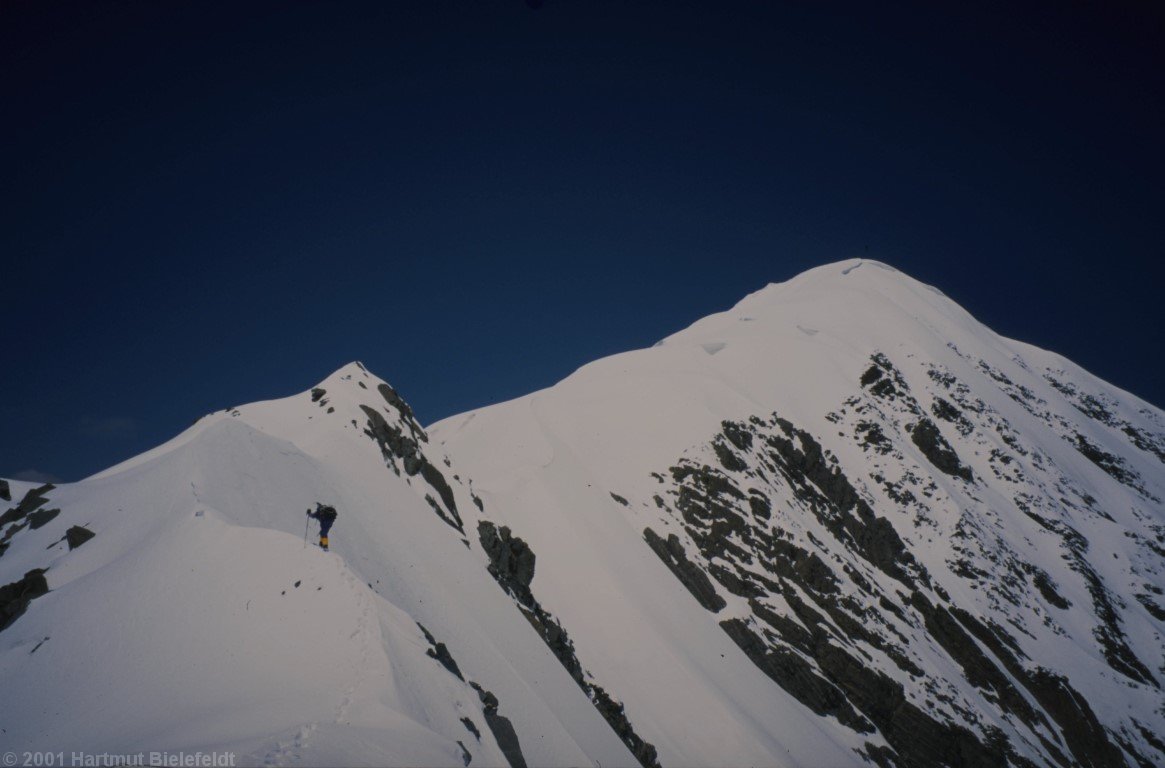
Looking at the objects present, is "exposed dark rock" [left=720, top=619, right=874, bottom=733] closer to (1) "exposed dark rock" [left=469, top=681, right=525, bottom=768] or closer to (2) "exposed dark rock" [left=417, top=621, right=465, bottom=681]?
(1) "exposed dark rock" [left=469, top=681, right=525, bottom=768]

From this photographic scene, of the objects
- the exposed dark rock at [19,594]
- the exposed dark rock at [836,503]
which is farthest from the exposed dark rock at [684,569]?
the exposed dark rock at [19,594]

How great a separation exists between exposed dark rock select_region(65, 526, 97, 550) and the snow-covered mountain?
1.10 feet

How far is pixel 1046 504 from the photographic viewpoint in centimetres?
5788

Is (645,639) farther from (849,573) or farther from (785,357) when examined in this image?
(785,357)

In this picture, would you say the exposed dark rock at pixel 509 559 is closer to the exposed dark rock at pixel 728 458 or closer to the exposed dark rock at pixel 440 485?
the exposed dark rock at pixel 440 485

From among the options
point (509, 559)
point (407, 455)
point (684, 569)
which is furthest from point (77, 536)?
point (684, 569)

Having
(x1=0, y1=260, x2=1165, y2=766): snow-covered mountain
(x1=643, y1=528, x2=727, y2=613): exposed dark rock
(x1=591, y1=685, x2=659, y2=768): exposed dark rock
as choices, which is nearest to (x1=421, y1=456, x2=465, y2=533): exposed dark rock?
(x1=0, y1=260, x2=1165, y2=766): snow-covered mountain

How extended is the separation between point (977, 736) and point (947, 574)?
15.6 metres

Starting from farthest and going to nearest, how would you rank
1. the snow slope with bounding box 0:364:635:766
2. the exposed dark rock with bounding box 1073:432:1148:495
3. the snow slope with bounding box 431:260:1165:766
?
the exposed dark rock with bounding box 1073:432:1148:495 → the snow slope with bounding box 431:260:1165:766 → the snow slope with bounding box 0:364:635:766

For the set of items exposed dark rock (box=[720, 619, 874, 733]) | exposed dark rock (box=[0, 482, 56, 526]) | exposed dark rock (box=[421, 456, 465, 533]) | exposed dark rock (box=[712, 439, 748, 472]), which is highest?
exposed dark rock (box=[0, 482, 56, 526])

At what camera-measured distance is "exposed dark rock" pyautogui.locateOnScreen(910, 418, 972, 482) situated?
57.7 metres

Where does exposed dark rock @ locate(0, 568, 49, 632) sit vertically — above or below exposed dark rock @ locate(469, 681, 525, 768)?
above

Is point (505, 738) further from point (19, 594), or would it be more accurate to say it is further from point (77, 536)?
point (77, 536)

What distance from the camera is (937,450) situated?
193 ft
